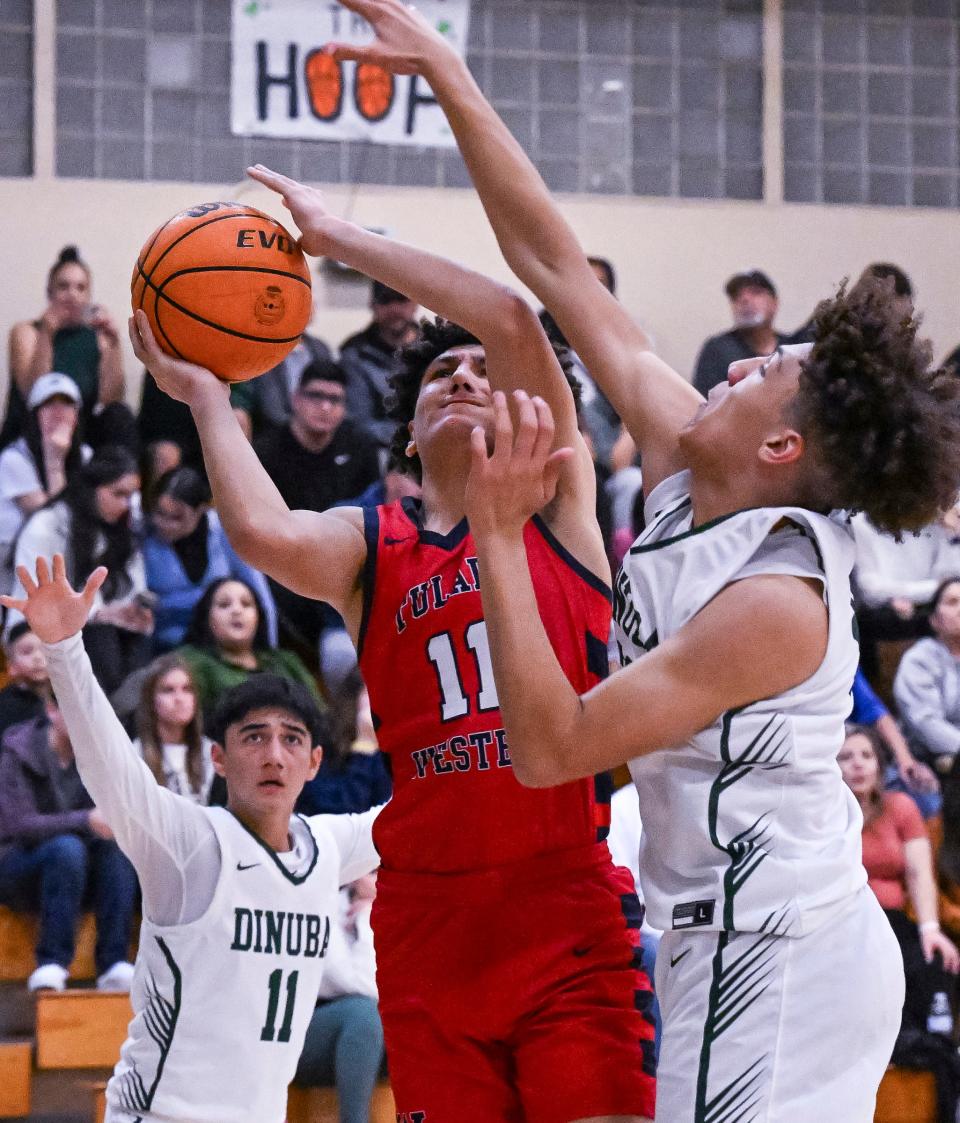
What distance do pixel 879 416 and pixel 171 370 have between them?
1.44 metres

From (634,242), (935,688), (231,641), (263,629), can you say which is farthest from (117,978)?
(634,242)

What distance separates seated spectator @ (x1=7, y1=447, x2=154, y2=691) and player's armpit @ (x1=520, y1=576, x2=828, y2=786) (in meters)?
4.99

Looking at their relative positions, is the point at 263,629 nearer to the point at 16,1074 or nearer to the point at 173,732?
the point at 173,732

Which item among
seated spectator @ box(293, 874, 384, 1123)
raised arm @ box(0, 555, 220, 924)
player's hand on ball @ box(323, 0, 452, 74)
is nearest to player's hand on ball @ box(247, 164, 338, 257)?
player's hand on ball @ box(323, 0, 452, 74)

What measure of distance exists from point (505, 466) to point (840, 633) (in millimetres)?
599

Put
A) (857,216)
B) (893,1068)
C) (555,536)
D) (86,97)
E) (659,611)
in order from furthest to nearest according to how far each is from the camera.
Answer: (857,216)
(86,97)
(893,1068)
(555,536)
(659,611)

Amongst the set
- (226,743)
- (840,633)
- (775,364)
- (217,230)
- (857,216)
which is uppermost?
(857,216)

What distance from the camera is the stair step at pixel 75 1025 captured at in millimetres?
6293

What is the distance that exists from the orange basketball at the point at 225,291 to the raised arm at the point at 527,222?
471 mm

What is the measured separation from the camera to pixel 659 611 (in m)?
2.80

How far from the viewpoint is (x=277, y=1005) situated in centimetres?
446

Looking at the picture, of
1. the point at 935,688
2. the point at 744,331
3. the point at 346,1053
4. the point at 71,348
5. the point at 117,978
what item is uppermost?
the point at 744,331

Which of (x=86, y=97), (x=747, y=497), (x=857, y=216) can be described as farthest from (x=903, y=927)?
(x=86, y=97)

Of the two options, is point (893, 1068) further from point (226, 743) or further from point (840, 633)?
point (840, 633)
